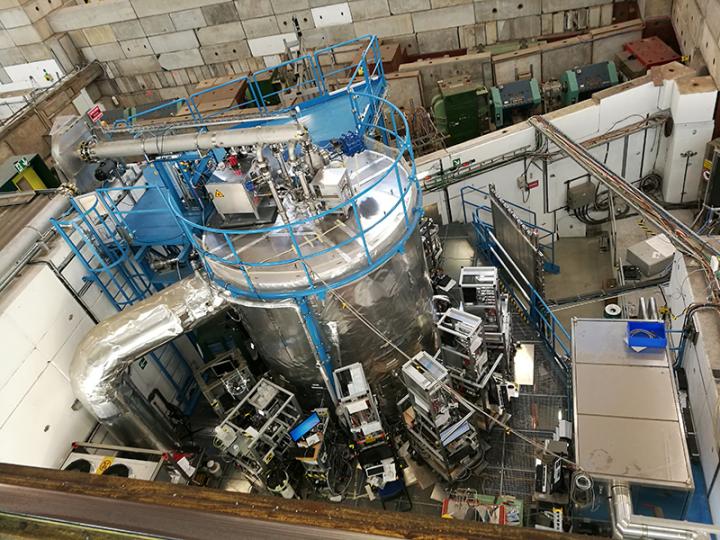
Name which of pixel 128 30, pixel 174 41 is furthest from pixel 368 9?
pixel 128 30

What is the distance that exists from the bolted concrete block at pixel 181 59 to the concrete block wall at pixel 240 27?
4 centimetres

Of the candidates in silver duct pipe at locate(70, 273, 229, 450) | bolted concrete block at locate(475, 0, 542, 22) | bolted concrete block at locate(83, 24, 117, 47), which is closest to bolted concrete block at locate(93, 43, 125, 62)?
bolted concrete block at locate(83, 24, 117, 47)

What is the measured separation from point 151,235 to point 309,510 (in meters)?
9.14

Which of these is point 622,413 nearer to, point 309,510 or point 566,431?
point 566,431

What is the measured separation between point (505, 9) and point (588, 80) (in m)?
3.72

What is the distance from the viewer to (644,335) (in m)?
8.10

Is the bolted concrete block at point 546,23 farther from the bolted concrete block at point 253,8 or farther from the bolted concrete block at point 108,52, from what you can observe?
the bolted concrete block at point 108,52

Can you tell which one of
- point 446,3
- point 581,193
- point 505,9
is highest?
point 446,3

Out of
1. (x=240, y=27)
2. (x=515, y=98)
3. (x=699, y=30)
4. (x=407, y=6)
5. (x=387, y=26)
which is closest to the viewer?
(x=699, y=30)

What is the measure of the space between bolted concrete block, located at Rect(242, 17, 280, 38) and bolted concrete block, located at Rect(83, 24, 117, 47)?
530 centimetres

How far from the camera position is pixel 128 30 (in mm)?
20281

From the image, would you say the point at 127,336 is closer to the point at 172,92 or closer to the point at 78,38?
the point at 172,92

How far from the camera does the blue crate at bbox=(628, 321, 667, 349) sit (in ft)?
26.2

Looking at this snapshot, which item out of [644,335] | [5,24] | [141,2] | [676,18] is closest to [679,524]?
[644,335]
